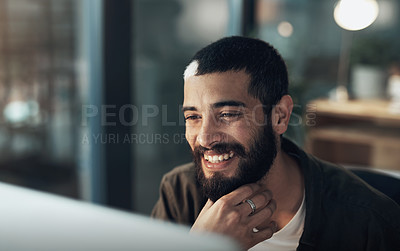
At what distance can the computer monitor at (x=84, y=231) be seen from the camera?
0.86ft

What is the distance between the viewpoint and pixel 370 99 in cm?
280

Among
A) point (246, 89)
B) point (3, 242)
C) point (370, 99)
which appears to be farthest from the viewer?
point (370, 99)

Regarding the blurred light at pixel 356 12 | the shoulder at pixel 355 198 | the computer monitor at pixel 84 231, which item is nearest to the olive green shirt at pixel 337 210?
the shoulder at pixel 355 198

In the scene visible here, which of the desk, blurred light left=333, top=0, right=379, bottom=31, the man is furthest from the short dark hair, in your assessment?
the desk

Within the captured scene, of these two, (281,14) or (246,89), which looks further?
(281,14)

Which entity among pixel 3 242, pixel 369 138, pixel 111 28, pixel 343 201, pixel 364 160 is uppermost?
pixel 111 28

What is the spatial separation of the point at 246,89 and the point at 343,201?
1.02 ft

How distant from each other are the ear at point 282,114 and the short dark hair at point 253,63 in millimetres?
13

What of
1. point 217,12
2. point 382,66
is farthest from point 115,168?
point 382,66

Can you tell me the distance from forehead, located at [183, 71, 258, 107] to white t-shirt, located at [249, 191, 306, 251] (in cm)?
27

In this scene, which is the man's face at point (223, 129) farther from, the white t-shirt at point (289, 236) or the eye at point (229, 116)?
the white t-shirt at point (289, 236)

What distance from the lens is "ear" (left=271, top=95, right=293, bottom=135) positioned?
2.83ft

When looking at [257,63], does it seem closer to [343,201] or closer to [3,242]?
[343,201]

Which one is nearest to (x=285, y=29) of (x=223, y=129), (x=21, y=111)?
(x=21, y=111)
